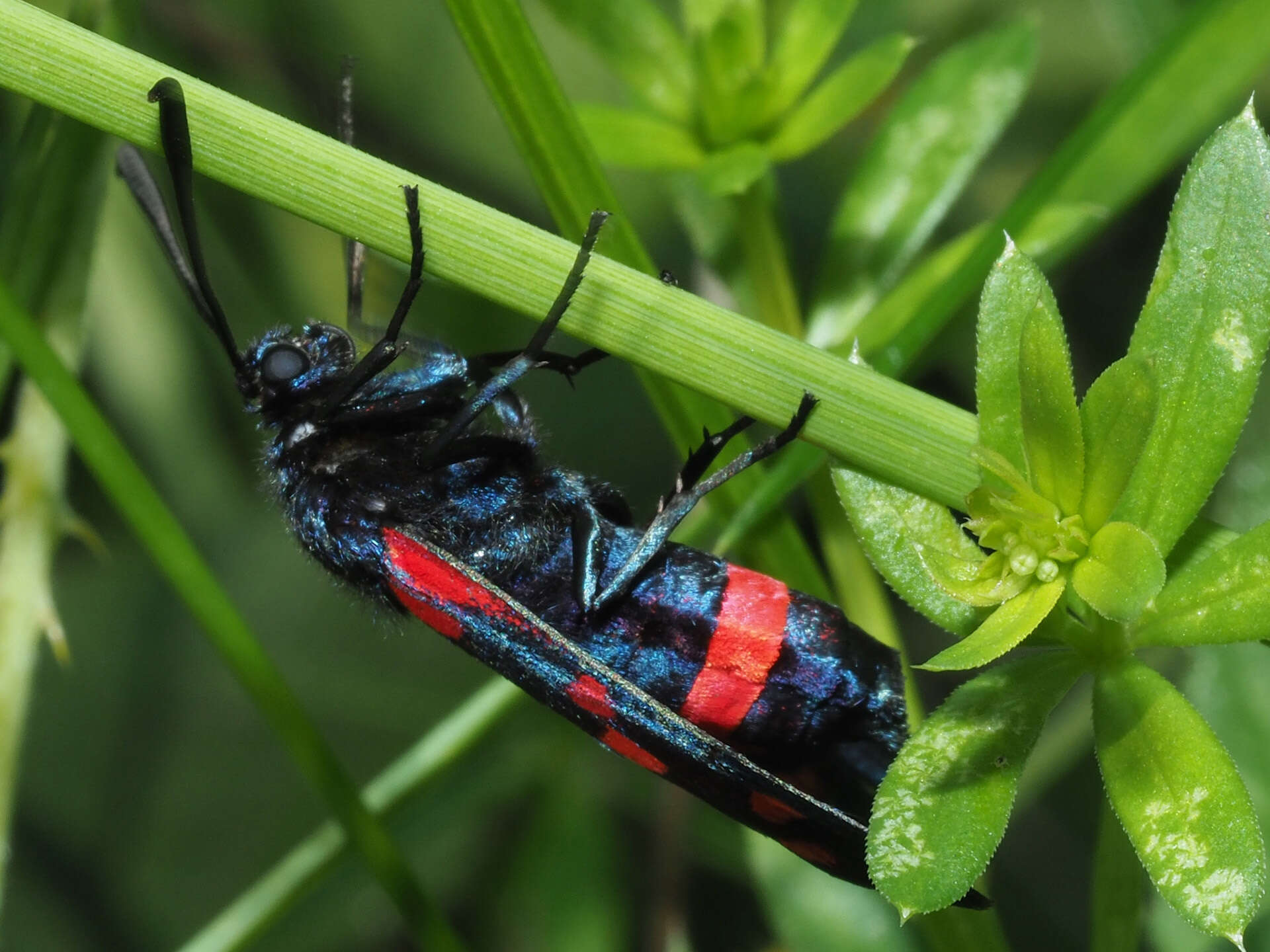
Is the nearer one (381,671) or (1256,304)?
(1256,304)

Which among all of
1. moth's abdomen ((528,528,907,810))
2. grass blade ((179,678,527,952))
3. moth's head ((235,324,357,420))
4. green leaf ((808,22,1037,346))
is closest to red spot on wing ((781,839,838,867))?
moth's abdomen ((528,528,907,810))

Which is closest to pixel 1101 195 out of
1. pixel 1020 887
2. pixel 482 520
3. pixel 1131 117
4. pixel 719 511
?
pixel 1131 117

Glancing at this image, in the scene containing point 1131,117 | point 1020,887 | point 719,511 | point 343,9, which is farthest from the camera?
point 343,9

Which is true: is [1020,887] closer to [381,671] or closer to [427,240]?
[381,671]

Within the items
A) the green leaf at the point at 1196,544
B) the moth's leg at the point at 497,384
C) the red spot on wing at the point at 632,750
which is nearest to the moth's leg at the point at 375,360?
the moth's leg at the point at 497,384

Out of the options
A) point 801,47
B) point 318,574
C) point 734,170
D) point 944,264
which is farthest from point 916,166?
point 318,574

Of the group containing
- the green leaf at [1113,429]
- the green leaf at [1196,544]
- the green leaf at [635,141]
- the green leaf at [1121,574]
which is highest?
the green leaf at [635,141]

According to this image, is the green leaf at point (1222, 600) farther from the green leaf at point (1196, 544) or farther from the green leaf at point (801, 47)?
the green leaf at point (801, 47)
